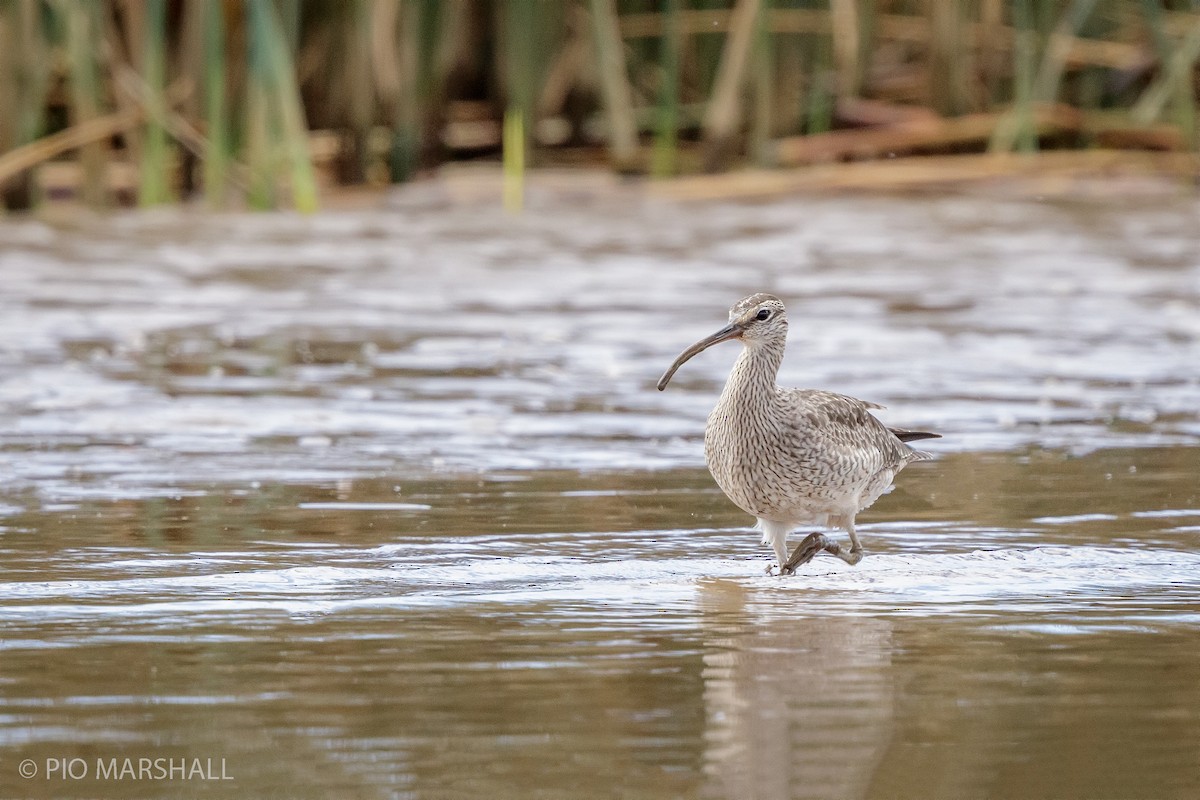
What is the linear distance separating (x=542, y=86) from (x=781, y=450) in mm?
9503

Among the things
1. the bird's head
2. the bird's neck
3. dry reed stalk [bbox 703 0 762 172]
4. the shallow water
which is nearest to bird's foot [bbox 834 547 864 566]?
the shallow water

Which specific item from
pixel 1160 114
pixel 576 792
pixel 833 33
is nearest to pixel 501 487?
pixel 576 792

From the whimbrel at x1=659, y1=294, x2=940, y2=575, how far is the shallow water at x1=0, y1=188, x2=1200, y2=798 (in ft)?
0.53

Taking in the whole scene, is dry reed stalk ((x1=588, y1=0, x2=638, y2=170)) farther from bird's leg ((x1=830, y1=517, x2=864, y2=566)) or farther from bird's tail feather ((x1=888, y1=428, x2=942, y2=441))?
bird's leg ((x1=830, y1=517, x2=864, y2=566))

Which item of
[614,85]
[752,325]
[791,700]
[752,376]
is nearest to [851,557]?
[752,376]

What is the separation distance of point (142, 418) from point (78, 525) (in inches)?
72.7

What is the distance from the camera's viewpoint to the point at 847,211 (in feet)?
45.0

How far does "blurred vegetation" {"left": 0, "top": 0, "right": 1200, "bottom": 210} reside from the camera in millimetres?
11961

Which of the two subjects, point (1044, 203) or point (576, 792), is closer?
point (576, 792)

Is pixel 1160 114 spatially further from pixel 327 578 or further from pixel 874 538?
pixel 327 578

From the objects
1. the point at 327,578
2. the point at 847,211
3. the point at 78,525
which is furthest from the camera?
the point at 847,211

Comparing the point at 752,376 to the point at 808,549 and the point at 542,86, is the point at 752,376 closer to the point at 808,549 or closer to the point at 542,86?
the point at 808,549

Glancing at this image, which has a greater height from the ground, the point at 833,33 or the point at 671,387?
the point at 833,33

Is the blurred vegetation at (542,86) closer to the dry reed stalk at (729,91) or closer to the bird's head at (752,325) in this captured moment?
the dry reed stalk at (729,91)
